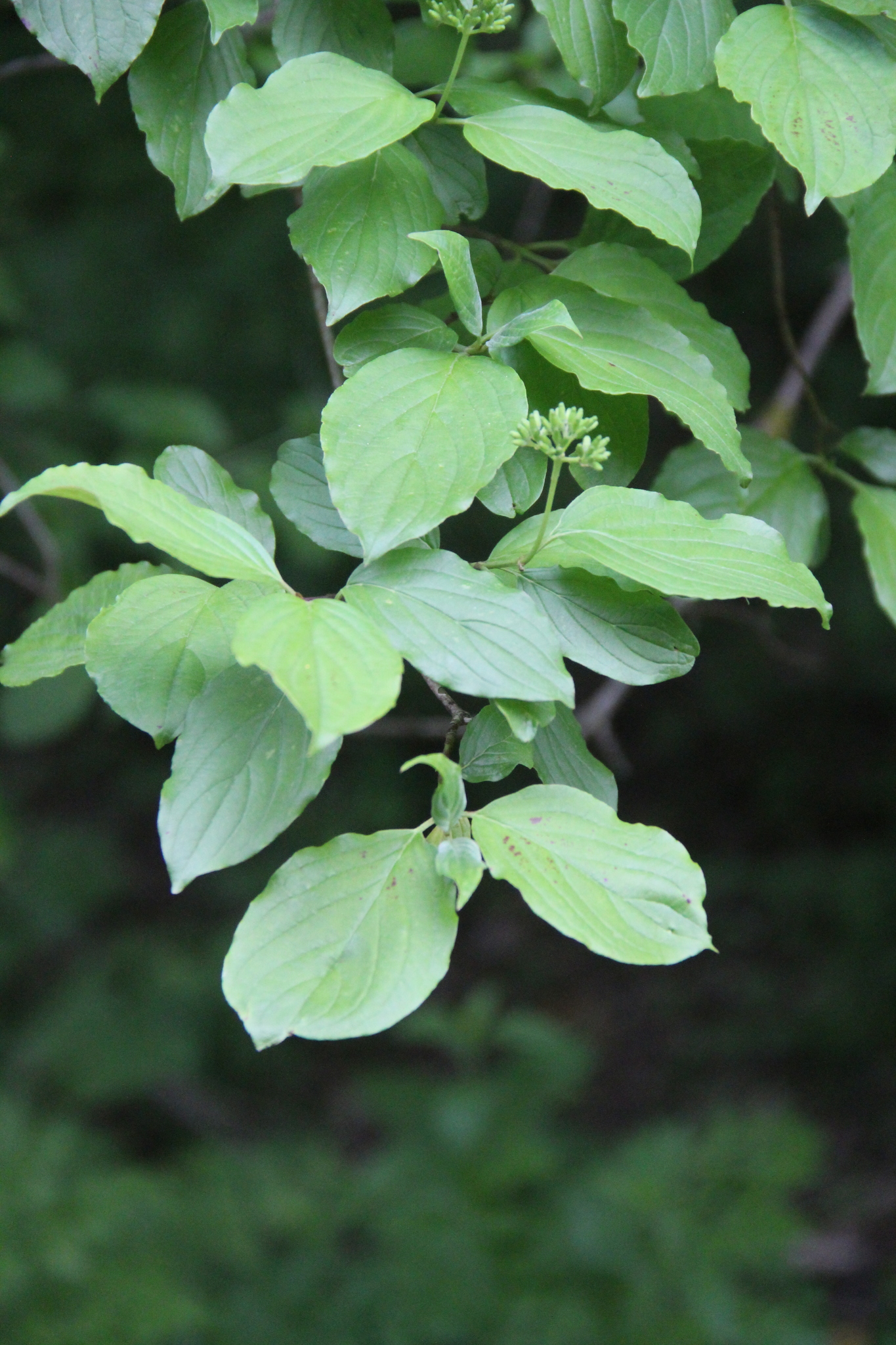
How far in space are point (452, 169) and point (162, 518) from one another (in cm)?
42

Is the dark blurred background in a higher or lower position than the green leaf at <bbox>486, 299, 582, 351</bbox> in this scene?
lower

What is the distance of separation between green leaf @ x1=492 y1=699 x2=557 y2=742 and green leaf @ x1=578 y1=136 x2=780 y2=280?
1.40 ft

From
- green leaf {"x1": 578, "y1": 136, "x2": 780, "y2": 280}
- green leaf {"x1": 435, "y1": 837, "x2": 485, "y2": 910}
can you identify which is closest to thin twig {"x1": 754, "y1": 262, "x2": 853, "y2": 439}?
green leaf {"x1": 578, "y1": 136, "x2": 780, "y2": 280}

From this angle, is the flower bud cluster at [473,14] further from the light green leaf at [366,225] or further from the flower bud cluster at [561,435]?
the flower bud cluster at [561,435]

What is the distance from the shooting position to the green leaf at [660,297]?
2.54ft

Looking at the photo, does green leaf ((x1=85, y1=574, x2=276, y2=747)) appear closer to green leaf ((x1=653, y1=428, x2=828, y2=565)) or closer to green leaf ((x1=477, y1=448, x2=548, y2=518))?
green leaf ((x1=477, y1=448, x2=548, y2=518))

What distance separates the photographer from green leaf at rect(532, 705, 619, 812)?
68cm

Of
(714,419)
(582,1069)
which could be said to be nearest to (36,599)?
(582,1069)

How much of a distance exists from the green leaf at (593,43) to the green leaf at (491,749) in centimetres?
47

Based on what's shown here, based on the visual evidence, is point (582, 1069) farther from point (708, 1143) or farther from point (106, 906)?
point (106, 906)

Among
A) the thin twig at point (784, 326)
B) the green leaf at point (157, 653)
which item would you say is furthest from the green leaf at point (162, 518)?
the thin twig at point (784, 326)

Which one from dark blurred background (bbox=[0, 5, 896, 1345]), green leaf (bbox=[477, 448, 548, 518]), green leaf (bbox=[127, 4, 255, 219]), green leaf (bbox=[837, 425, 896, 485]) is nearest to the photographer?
green leaf (bbox=[477, 448, 548, 518])

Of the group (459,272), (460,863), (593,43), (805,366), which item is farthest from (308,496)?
(805,366)

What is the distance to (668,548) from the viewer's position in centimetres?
64
